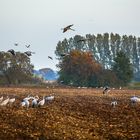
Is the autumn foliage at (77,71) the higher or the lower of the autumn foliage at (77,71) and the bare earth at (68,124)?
the higher

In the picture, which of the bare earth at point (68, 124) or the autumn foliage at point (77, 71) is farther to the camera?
the autumn foliage at point (77, 71)

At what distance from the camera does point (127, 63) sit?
89375mm

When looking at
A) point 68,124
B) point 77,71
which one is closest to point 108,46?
point 77,71

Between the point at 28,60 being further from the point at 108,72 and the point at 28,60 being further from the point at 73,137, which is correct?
the point at 73,137

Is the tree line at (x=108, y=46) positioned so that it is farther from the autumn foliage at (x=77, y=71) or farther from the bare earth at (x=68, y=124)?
the bare earth at (x=68, y=124)

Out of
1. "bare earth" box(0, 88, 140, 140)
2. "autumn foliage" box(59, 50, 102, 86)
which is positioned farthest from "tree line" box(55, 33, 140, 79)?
"bare earth" box(0, 88, 140, 140)

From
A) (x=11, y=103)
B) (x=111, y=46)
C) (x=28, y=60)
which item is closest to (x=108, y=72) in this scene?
(x=28, y=60)

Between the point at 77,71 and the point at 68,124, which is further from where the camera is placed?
the point at 77,71

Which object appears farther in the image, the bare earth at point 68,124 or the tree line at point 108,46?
the tree line at point 108,46

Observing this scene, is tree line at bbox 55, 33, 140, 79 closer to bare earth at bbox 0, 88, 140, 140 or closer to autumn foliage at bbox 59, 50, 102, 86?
autumn foliage at bbox 59, 50, 102, 86

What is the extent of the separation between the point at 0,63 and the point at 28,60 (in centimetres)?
569

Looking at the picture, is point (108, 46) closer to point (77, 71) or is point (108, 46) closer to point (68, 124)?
point (77, 71)

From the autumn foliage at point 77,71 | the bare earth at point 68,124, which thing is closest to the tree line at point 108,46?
the autumn foliage at point 77,71

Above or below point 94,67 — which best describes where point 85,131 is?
below
